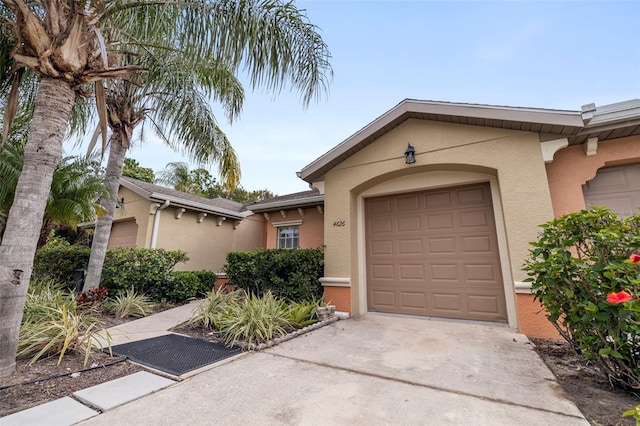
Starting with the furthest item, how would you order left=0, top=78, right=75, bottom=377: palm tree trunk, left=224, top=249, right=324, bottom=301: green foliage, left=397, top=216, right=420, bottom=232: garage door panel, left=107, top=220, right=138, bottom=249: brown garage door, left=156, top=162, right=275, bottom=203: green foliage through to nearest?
left=156, top=162, right=275, bottom=203: green foliage, left=107, top=220, right=138, bottom=249: brown garage door, left=224, top=249, right=324, bottom=301: green foliage, left=397, top=216, right=420, bottom=232: garage door panel, left=0, top=78, right=75, bottom=377: palm tree trunk

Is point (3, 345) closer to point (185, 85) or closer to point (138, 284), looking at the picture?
point (138, 284)

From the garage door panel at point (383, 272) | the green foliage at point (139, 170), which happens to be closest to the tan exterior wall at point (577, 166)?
the garage door panel at point (383, 272)

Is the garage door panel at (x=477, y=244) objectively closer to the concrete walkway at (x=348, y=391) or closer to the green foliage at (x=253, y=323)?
the concrete walkway at (x=348, y=391)

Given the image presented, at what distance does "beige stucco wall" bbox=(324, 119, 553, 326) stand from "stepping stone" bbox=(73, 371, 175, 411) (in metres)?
3.92

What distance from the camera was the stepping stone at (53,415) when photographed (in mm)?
2068

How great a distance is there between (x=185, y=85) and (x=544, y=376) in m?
8.98

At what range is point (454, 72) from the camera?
7953 mm

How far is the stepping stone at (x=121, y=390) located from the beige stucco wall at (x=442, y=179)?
3921 mm

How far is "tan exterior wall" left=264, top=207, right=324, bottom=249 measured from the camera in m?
8.78

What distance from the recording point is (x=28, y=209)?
122 inches

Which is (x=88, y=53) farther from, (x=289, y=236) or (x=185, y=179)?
(x=185, y=179)

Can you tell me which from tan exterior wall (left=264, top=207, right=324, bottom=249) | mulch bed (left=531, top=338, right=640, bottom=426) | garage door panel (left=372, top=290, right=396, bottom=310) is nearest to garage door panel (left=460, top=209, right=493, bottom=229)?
garage door panel (left=372, top=290, right=396, bottom=310)

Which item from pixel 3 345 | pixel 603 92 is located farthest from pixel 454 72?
pixel 3 345

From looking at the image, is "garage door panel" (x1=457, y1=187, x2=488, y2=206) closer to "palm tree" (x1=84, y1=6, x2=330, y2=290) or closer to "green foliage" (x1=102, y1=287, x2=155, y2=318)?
"palm tree" (x1=84, y1=6, x2=330, y2=290)
